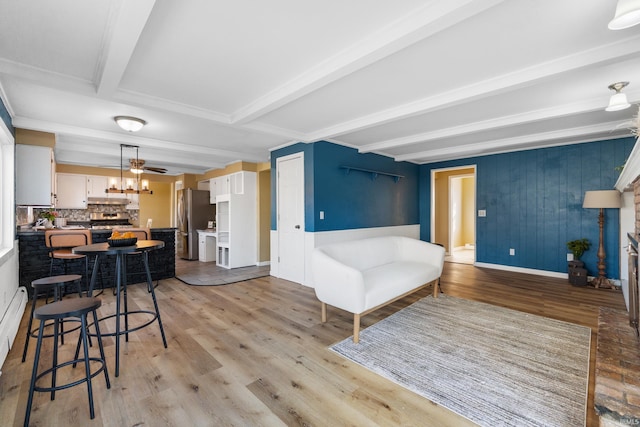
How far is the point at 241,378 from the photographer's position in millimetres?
2059

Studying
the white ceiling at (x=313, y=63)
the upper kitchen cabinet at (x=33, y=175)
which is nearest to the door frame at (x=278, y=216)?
the white ceiling at (x=313, y=63)

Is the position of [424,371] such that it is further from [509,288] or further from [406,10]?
[509,288]

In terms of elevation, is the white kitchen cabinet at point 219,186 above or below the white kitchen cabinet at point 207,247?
above

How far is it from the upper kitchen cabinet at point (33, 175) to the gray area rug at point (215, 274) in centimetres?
224

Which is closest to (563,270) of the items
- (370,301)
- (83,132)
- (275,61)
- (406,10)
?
(370,301)

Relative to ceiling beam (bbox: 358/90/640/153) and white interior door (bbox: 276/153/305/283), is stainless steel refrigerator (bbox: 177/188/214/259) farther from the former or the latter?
ceiling beam (bbox: 358/90/640/153)

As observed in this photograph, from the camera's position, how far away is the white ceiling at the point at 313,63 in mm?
1766

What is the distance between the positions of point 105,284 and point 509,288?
6234 millimetres

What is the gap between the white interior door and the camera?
4711 mm

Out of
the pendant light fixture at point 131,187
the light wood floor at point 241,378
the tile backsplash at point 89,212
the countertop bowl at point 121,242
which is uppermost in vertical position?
the pendant light fixture at point 131,187

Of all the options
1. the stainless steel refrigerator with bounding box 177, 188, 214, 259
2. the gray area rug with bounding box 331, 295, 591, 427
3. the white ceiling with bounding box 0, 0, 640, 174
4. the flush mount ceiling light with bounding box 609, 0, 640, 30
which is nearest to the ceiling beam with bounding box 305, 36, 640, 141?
the white ceiling with bounding box 0, 0, 640, 174

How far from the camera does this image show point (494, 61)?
234 cm

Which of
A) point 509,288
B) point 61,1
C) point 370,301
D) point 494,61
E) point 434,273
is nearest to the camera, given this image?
point 61,1

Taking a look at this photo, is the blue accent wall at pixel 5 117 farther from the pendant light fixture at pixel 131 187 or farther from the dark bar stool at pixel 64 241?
the pendant light fixture at pixel 131 187
